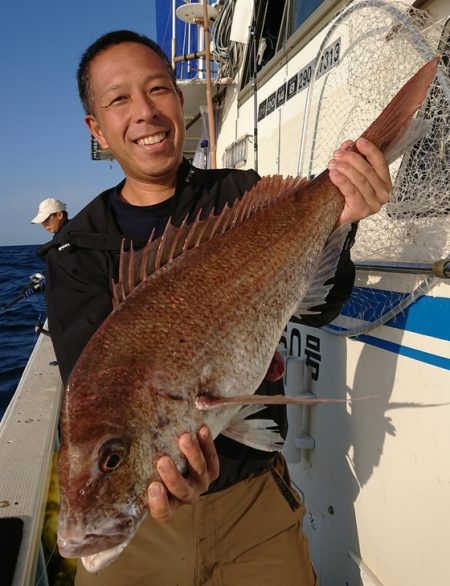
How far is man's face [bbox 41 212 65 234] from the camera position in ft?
27.1

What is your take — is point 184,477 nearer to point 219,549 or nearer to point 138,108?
point 219,549

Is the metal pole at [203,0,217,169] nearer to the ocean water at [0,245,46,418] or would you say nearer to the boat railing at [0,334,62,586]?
the ocean water at [0,245,46,418]

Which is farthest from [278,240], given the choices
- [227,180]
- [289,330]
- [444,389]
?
[289,330]

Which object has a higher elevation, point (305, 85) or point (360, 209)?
point (305, 85)

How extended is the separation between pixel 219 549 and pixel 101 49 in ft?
8.31

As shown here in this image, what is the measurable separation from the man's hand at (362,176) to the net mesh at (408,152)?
0.36 m

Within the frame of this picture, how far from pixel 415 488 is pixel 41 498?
222cm

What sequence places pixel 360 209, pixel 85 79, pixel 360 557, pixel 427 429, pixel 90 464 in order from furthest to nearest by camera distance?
pixel 360 557 < pixel 85 79 < pixel 427 429 < pixel 360 209 < pixel 90 464

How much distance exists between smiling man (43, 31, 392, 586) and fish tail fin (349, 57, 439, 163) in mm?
282

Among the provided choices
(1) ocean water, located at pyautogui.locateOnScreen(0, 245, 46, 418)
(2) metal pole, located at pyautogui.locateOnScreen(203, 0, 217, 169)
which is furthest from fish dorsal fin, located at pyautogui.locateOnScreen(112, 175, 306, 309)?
(1) ocean water, located at pyautogui.locateOnScreen(0, 245, 46, 418)

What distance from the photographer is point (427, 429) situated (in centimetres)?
218

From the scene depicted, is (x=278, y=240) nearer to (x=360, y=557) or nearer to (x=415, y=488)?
(x=415, y=488)

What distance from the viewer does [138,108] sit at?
2258 mm

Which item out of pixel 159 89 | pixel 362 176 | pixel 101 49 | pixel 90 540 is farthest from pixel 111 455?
pixel 101 49
